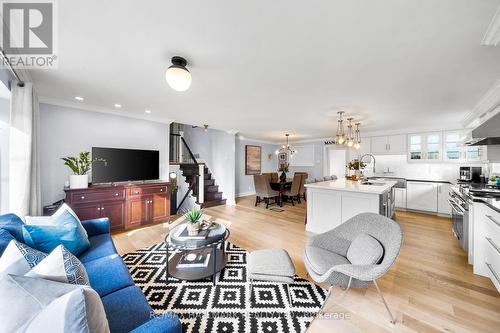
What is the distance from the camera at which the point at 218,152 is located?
6801mm

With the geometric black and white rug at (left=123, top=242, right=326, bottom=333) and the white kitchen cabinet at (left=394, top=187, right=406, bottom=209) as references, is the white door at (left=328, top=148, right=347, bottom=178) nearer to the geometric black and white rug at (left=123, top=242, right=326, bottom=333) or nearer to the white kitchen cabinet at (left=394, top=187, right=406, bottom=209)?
the white kitchen cabinet at (left=394, top=187, right=406, bottom=209)

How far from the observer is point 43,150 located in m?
3.31

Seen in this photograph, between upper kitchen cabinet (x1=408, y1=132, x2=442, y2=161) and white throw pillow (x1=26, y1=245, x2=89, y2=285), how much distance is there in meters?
7.20

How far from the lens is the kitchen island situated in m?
3.13

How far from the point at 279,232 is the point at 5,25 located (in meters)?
4.10

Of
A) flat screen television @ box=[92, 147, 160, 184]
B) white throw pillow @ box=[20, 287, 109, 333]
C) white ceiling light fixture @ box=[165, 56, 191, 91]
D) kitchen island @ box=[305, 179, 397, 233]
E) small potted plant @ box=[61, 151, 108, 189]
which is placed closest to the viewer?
white throw pillow @ box=[20, 287, 109, 333]

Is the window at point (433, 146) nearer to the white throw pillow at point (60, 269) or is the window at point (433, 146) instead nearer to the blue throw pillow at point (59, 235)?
the white throw pillow at point (60, 269)

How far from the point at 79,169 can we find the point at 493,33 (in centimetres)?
544

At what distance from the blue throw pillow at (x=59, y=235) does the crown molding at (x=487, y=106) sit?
512 cm

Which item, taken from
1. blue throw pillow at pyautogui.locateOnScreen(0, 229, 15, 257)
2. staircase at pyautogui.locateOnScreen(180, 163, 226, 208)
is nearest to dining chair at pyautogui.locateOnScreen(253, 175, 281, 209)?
staircase at pyautogui.locateOnScreen(180, 163, 226, 208)

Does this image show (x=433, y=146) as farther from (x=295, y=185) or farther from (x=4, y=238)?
(x=4, y=238)

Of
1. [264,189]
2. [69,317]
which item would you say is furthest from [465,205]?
[69,317]

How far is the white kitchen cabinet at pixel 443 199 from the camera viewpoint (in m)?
4.80

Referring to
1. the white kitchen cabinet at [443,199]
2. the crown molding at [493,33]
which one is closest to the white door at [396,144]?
the white kitchen cabinet at [443,199]
